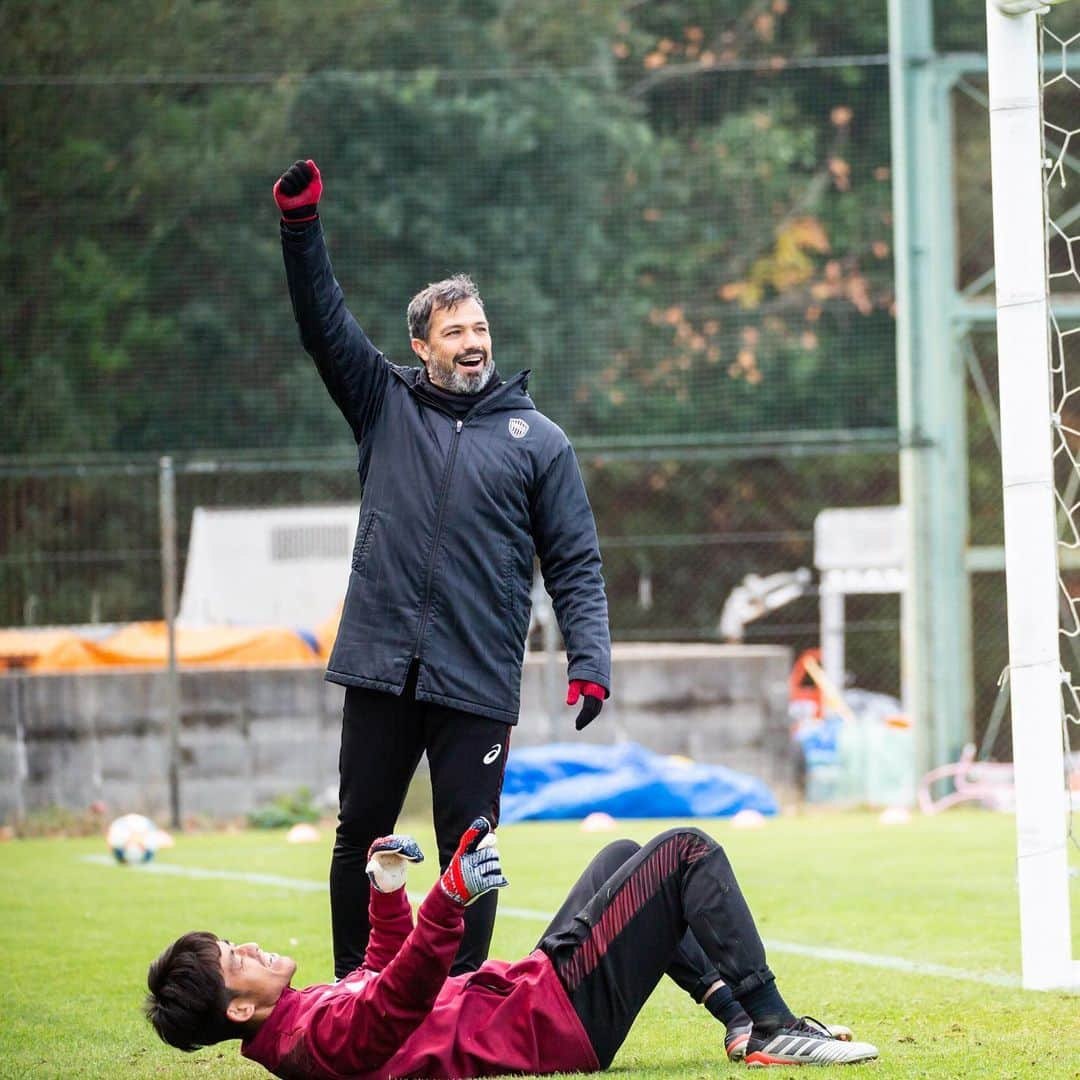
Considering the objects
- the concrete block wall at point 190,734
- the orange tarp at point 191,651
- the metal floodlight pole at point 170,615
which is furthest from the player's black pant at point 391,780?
the orange tarp at point 191,651

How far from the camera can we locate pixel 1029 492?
540 centimetres

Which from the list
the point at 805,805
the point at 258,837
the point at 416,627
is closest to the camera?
the point at 416,627

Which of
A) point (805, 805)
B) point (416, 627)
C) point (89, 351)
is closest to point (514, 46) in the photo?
point (89, 351)

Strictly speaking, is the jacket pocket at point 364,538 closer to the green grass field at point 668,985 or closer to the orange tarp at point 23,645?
the green grass field at point 668,985

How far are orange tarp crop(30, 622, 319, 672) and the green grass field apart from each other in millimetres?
2043

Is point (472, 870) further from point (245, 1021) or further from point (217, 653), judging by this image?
point (217, 653)

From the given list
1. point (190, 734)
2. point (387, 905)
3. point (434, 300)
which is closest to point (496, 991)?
point (387, 905)

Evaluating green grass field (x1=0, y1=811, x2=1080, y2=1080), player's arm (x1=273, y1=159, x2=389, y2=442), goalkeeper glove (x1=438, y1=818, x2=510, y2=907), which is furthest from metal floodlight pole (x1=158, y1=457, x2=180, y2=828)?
goalkeeper glove (x1=438, y1=818, x2=510, y2=907)

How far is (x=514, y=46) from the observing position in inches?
827

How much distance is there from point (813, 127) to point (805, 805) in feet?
33.5

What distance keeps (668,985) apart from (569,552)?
1.67 metres

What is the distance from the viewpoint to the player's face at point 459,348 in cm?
474

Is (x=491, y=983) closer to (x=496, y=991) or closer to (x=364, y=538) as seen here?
(x=496, y=991)

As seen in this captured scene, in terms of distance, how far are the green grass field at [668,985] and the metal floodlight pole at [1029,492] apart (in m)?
0.28
